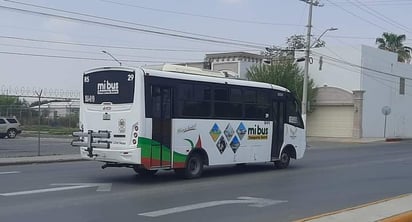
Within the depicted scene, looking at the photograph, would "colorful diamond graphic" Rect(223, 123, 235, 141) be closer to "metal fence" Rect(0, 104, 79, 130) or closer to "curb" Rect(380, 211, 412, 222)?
"curb" Rect(380, 211, 412, 222)

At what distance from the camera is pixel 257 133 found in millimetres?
19719

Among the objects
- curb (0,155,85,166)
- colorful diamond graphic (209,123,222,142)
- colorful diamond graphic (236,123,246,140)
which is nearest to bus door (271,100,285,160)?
colorful diamond graphic (236,123,246,140)

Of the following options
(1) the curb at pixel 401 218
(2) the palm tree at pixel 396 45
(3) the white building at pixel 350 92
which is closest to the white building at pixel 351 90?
(3) the white building at pixel 350 92

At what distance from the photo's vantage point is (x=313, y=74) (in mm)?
54875

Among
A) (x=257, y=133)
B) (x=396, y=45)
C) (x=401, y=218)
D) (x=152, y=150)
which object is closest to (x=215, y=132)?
(x=257, y=133)

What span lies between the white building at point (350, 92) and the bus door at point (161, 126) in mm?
37795

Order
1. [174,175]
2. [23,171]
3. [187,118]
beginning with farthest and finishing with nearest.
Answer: [23,171] → [174,175] → [187,118]

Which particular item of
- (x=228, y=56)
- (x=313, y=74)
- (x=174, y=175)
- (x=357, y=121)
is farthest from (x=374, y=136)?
(x=174, y=175)

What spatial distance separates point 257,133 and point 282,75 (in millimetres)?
31839

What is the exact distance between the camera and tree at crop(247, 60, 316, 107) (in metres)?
50.9

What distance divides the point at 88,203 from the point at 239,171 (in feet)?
28.0

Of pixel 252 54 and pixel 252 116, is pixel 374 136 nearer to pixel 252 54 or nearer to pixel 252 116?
pixel 252 54

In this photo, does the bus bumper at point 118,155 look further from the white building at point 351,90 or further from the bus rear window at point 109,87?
the white building at point 351,90

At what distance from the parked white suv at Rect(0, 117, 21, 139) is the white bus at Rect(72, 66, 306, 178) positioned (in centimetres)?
2902
